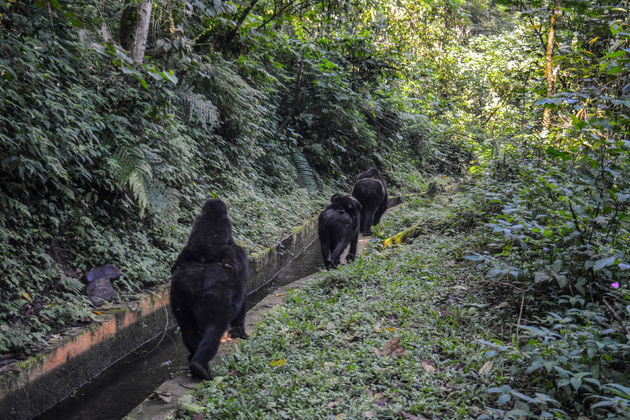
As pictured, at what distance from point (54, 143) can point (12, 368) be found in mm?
2533

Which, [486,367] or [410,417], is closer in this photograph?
[410,417]

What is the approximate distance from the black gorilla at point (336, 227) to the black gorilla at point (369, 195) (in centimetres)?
228

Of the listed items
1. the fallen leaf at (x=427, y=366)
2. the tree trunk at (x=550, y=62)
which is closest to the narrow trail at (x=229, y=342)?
the fallen leaf at (x=427, y=366)

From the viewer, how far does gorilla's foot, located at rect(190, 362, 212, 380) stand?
3.87 metres

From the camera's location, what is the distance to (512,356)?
10.5 ft

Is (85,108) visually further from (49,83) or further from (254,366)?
(254,366)

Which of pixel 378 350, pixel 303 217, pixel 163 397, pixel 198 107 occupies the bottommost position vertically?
pixel 303 217

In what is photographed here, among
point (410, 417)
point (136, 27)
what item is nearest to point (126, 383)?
point (410, 417)

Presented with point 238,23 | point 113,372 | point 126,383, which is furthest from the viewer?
point 238,23

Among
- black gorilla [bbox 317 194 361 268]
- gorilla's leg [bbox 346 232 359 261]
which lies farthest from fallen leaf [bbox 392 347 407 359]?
gorilla's leg [bbox 346 232 359 261]

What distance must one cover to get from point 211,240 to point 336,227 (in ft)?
10.8

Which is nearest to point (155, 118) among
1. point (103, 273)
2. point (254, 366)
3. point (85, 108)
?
point (85, 108)

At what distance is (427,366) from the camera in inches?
145

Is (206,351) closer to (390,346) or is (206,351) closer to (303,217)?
(390,346)
